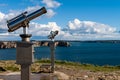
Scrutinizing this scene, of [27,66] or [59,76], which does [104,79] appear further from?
[27,66]

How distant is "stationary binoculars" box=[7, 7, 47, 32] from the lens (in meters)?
13.9

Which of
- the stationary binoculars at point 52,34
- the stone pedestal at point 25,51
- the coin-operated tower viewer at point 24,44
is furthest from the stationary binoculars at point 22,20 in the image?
the stationary binoculars at point 52,34

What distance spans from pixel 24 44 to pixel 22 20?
1.02m

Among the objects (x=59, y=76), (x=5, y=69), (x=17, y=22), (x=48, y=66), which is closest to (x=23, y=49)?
(x=17, y=22)

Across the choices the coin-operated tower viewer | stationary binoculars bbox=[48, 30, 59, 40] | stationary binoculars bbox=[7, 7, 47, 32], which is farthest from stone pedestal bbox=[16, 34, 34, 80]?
stationary binoculars bbox=[48, 30, 59, 40]

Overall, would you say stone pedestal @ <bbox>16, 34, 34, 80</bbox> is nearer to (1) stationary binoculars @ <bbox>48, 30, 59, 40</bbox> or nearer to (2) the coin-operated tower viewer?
(2) the coin-operated tower viewer

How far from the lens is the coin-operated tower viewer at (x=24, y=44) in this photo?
1387cm

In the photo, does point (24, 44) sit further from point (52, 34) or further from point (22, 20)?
point (52, 34)

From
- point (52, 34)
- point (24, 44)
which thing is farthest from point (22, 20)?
point (52, 34)

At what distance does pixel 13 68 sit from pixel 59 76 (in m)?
6.84

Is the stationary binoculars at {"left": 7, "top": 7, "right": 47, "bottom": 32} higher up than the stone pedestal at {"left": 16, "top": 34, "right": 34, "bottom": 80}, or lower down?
higher up

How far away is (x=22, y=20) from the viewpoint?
1404 centimetres

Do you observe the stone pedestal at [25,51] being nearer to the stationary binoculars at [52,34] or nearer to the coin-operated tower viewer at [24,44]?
the coin-operated tower viewer at [24,44]

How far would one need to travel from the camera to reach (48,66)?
2817cm
